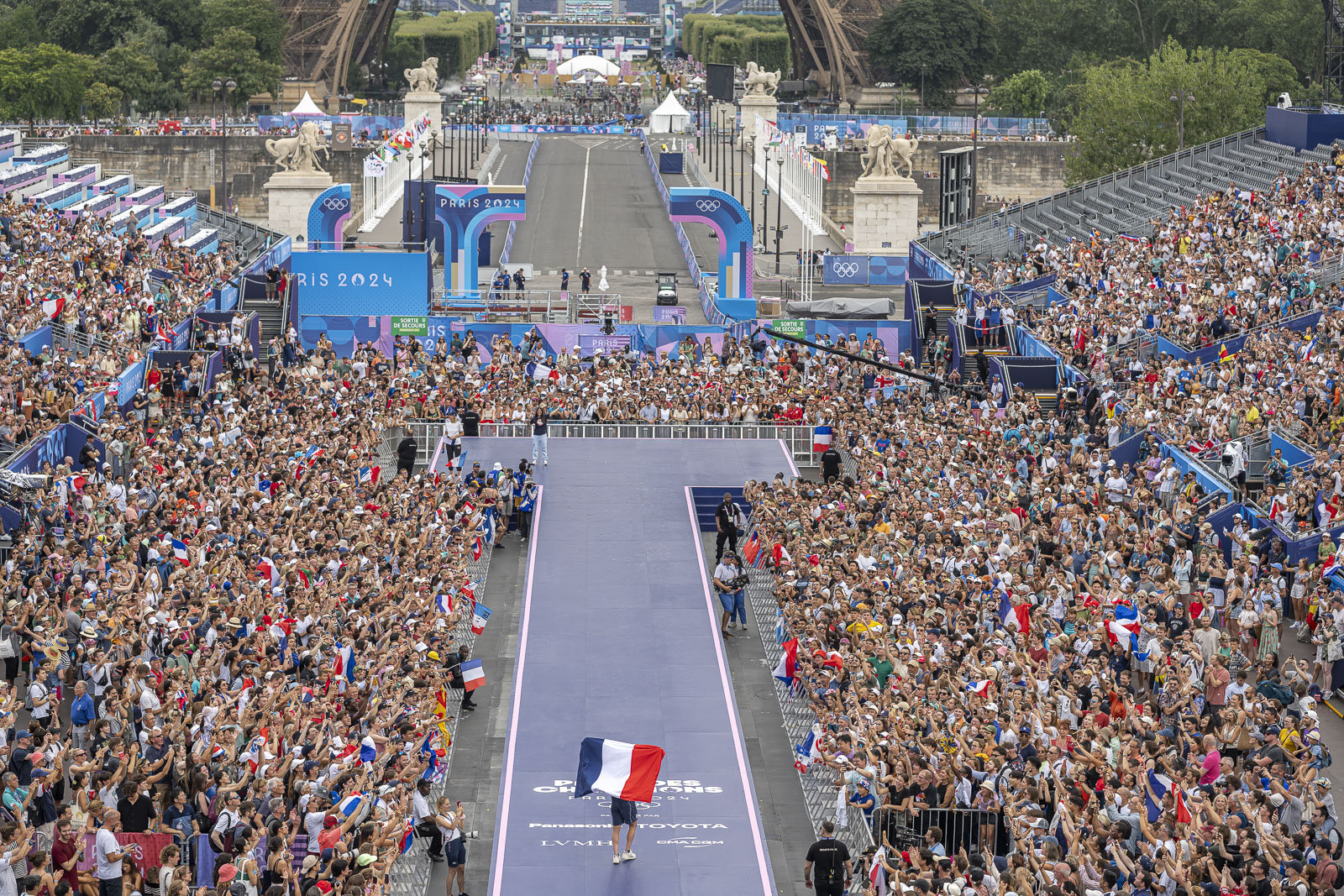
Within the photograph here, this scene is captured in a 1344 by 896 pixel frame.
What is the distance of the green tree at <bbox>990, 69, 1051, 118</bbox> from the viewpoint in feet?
349

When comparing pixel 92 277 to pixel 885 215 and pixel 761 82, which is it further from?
pixel 761 82

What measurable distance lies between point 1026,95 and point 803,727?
293 ft

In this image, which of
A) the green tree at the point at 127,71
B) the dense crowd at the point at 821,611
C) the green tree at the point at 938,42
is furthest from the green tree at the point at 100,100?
the dense crowd at the point at 821,611

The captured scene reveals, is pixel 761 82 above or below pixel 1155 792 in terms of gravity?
above

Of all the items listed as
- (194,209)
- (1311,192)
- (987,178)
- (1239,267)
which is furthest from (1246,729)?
(987,178)

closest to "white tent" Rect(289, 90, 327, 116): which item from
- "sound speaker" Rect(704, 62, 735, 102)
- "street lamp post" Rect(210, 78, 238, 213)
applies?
"street lamp post" Rect(210, 78, 238, 213)

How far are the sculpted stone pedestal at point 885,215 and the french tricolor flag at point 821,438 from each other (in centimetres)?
2694

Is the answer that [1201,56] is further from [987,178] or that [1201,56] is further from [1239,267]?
[1239,267]

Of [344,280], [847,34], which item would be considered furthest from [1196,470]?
[847,34]

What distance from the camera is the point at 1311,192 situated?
4641cm

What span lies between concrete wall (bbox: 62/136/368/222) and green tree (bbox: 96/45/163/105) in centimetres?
839

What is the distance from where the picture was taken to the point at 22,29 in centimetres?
10400

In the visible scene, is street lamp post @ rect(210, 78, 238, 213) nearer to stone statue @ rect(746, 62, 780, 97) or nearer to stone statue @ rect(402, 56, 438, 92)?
stone statue @ rect(402, 56, 438, 92)

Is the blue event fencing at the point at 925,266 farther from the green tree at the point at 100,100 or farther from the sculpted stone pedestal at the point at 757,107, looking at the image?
the green tree at the point at 100,100
